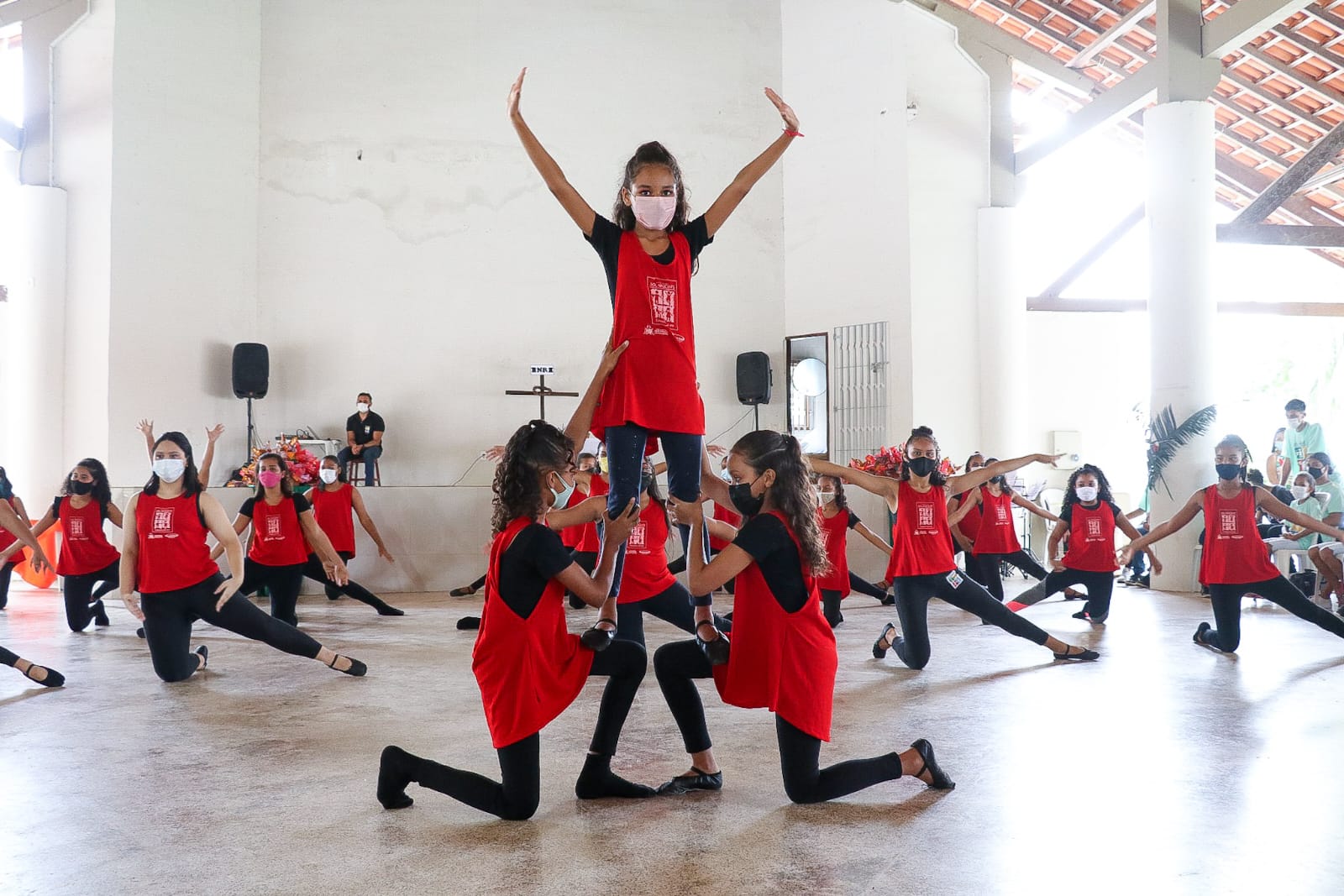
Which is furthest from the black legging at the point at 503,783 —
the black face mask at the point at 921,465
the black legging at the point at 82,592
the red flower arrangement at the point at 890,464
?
the red flower arrangement at the point at 890,464

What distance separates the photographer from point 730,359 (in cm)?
1362

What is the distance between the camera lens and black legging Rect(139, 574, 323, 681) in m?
5.28

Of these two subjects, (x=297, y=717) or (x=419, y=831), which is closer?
(x=419, y=831)

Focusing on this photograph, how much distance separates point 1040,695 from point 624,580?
210 cm

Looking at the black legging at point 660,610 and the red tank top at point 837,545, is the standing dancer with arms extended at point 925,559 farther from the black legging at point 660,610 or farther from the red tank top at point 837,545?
the red tank top at point 837,545

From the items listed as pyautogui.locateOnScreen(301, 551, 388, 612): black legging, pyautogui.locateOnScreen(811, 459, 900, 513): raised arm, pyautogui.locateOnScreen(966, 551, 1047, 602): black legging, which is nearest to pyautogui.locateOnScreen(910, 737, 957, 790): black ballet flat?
pyautogui.locateOnScreen(811, 459, 900, 513): raised arm

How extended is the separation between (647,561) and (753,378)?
27.1ft

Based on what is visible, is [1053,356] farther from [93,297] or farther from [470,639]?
[93,297]

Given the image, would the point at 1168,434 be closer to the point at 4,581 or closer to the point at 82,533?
the point at 82,533

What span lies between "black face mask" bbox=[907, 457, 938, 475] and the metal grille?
6802 millimetres

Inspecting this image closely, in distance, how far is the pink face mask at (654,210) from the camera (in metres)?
3.52

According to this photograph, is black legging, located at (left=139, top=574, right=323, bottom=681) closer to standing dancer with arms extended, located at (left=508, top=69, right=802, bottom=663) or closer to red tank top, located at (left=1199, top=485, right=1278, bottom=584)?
standing dancer with arms extended, located at (left=508, top=69, right=802, bottom=663)

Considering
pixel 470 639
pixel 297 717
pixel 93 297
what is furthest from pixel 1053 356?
pixel 297 717

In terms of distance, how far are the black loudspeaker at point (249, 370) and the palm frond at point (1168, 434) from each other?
10.1 m
